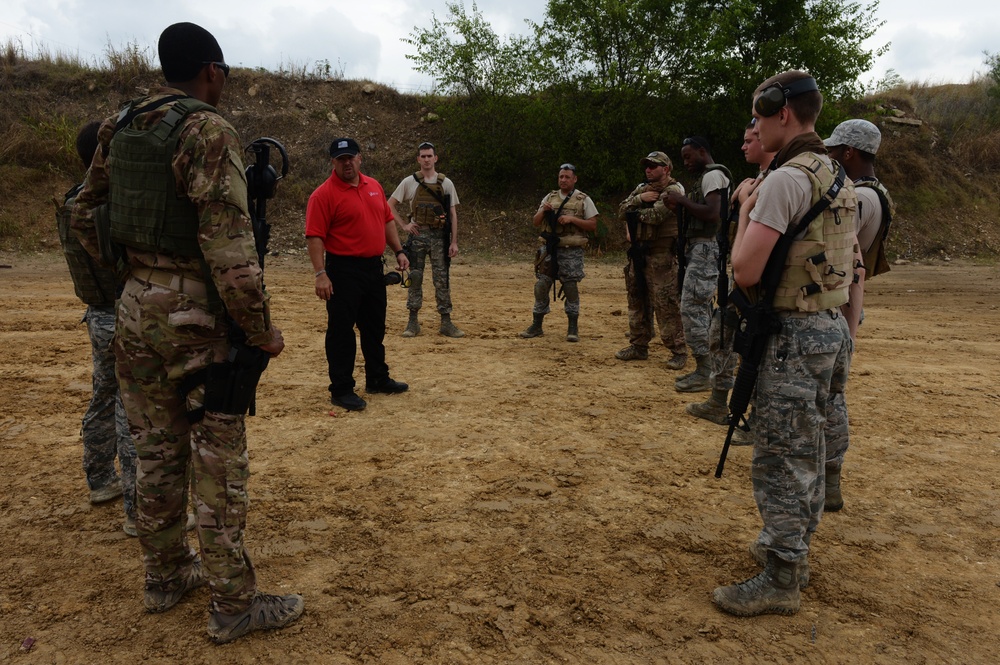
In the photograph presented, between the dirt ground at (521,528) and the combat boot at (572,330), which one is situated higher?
the combat boot at (572,330)

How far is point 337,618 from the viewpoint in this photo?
2652 mm

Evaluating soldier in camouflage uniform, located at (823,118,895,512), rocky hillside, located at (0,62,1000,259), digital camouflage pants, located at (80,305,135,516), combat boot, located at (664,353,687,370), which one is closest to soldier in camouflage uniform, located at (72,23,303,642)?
digital camouflage pants, located at (80,305,135,516)

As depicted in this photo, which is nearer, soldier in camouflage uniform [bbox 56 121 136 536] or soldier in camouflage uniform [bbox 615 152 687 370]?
soldier in camouflage uniform [bbox 56 121 136 536]

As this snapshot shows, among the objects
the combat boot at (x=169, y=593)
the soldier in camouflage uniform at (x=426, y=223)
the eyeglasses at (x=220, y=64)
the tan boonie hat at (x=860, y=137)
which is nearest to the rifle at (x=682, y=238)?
the tan boonie hat at (x=860, y=137)

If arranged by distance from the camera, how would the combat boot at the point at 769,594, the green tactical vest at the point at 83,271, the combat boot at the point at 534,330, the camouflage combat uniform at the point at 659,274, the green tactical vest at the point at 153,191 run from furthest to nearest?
the combat boot at the point at 534,330
the camouflage combat uniform at the point at 659,274
the green tactical vest at the point at 83,271
the combat boot at the point at 769,594
the green tactical vest at the point at 153,191

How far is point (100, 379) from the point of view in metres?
3.35

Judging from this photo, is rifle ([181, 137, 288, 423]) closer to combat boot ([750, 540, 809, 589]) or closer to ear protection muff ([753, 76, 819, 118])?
ear protection muff ([753, 76, 819, 118])

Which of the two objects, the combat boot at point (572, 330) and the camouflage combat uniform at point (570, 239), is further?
the combat boot at point (572, 330)

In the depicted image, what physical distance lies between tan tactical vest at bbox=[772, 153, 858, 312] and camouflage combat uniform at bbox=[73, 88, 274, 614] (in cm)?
205

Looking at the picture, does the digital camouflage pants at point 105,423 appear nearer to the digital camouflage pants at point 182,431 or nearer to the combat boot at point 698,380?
the digital camouflage pants at point 182,431

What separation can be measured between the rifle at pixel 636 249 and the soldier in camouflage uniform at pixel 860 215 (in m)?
2.66

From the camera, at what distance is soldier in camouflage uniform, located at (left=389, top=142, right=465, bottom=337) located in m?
7.48

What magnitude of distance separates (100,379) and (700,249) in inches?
179

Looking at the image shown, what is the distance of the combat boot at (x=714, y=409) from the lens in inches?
200
